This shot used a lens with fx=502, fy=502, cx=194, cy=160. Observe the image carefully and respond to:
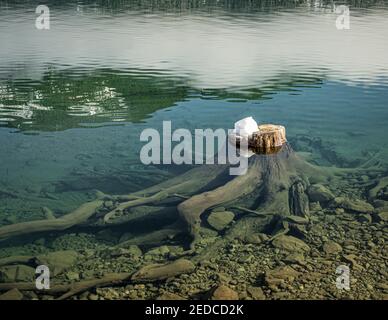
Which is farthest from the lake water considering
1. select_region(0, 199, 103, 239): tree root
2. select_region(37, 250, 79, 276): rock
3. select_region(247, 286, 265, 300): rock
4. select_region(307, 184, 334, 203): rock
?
select_region(247, 286, 265, 300): rock

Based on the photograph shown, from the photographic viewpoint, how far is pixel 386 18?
52.6 meters

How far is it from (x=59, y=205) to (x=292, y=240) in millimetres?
6254

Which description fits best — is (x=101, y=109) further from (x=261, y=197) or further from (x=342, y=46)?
(x=342, y=46)

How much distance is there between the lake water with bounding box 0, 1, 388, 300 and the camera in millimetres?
15445

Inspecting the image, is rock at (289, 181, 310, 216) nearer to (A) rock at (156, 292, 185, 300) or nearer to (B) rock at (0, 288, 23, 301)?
(A) rock at (156, 292, 185, 300)

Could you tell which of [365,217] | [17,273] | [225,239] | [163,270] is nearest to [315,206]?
[365,217]

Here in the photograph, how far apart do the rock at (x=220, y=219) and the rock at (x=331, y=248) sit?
8.09 ft

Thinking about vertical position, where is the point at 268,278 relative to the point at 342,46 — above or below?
below

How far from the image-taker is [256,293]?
938 cm

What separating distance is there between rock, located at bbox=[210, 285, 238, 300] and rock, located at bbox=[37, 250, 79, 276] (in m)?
3.22

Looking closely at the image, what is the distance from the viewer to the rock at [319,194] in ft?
43.7

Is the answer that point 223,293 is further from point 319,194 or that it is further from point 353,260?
point 319,194

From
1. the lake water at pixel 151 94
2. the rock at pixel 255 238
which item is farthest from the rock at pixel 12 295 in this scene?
the rock at pixel 255 238
